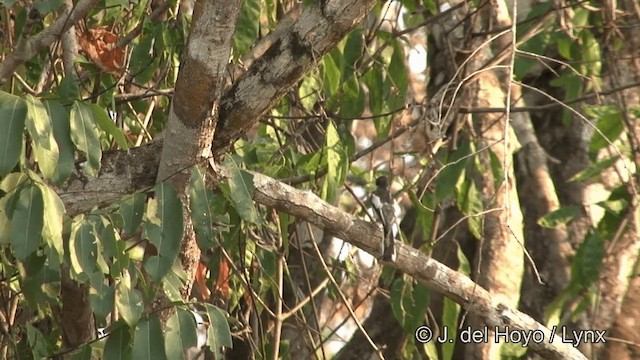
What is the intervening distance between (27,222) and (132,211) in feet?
0.87

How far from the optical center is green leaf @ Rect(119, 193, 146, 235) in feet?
8.02

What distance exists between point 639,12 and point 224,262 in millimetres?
1950

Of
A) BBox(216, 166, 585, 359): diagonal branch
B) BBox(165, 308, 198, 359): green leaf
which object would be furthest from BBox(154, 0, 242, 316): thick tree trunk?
BBox(165, 308, 198, 359): green leaf

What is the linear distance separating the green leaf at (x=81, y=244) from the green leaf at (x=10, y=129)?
221 mm

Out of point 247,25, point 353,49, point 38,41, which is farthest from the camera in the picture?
point 353,49

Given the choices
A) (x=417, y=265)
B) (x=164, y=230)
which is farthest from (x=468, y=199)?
(x=164, y=230)

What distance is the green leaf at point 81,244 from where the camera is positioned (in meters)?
2.38

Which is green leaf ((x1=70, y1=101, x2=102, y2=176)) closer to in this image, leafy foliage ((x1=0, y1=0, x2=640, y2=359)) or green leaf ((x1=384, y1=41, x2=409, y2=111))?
leafy foliage ((x1=0, y1=0, x2=640, y2=359))

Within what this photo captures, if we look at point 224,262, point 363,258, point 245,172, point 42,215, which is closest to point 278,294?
point 224,262

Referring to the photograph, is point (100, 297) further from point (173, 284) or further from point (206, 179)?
point (206, 179)

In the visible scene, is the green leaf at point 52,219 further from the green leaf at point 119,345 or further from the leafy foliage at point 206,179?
the green leaf at point 119,345

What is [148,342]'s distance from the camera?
254 centimetres

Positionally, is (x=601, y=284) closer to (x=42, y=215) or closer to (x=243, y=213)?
(x=243, y=213)

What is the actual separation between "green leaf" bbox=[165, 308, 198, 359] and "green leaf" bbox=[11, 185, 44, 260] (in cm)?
44
